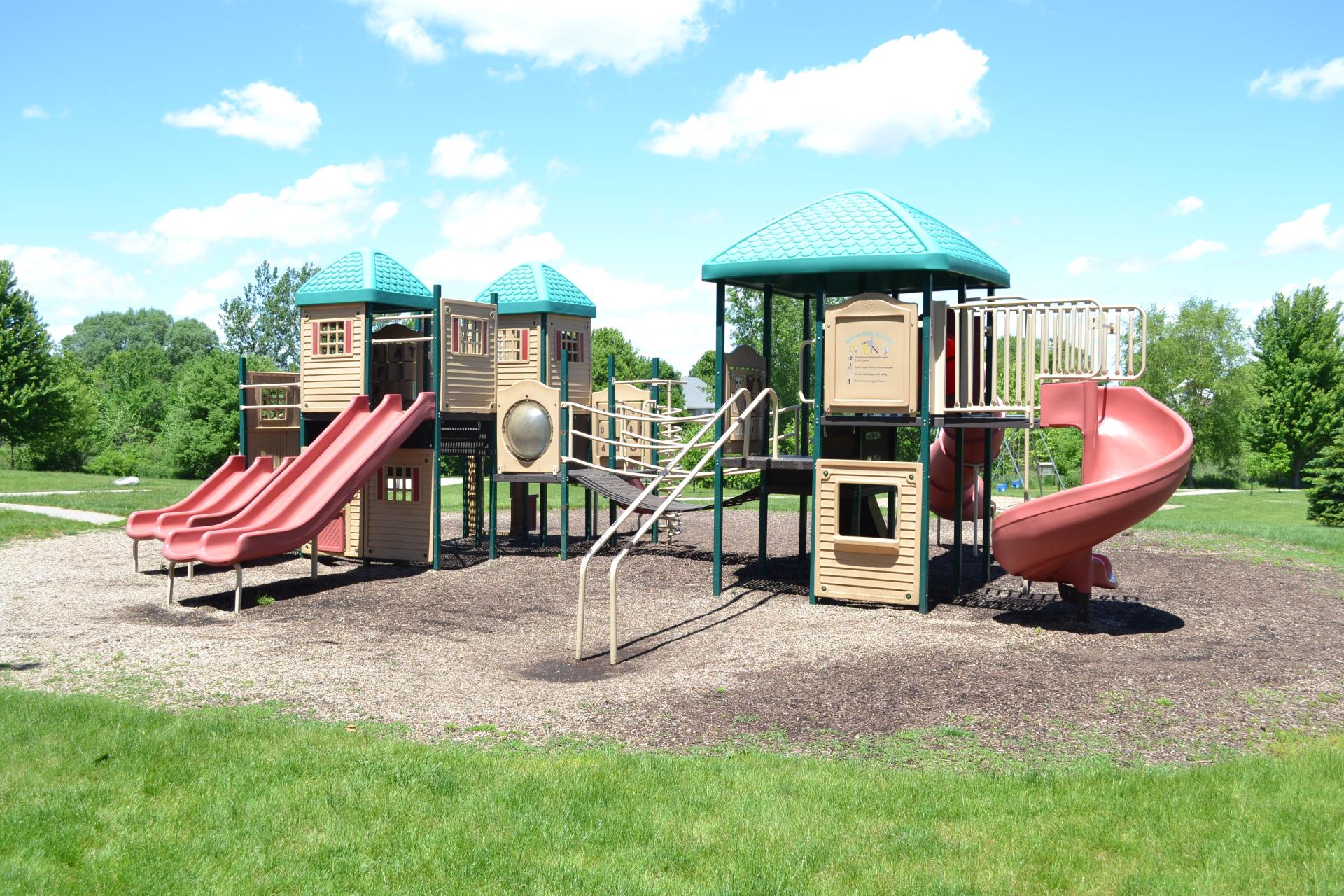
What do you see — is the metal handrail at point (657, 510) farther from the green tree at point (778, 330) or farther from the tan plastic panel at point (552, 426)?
the green tree at point (778, 330)

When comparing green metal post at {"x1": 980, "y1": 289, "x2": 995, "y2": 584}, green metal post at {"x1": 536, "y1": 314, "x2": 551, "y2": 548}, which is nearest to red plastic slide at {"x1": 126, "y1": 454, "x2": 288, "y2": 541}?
green metal post at {"x1": 536, "y1": 314, "x2": 551, "y2": 548}

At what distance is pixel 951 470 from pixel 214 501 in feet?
36.2

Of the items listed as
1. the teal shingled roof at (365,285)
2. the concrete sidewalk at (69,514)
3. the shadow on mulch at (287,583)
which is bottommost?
the shadow on mulch at (287,583)

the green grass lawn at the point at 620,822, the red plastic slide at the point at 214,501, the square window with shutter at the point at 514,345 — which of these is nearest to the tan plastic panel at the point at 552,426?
the square window with shutter at the point at 514,345

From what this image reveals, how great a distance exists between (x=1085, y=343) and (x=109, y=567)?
14441 mm

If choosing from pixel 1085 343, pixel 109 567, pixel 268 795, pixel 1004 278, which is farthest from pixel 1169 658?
pixel 109 567

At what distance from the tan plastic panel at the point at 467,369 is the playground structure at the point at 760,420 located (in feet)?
0.13

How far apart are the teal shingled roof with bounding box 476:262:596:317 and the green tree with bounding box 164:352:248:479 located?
86.2ft

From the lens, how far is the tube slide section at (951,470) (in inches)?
614

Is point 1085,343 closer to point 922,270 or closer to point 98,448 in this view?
point 922,270

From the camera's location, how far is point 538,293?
18.9m

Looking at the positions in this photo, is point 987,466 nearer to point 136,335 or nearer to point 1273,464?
point 1273,464

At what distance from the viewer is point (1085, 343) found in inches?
460

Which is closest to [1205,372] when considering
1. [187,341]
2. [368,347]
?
[368,347]
